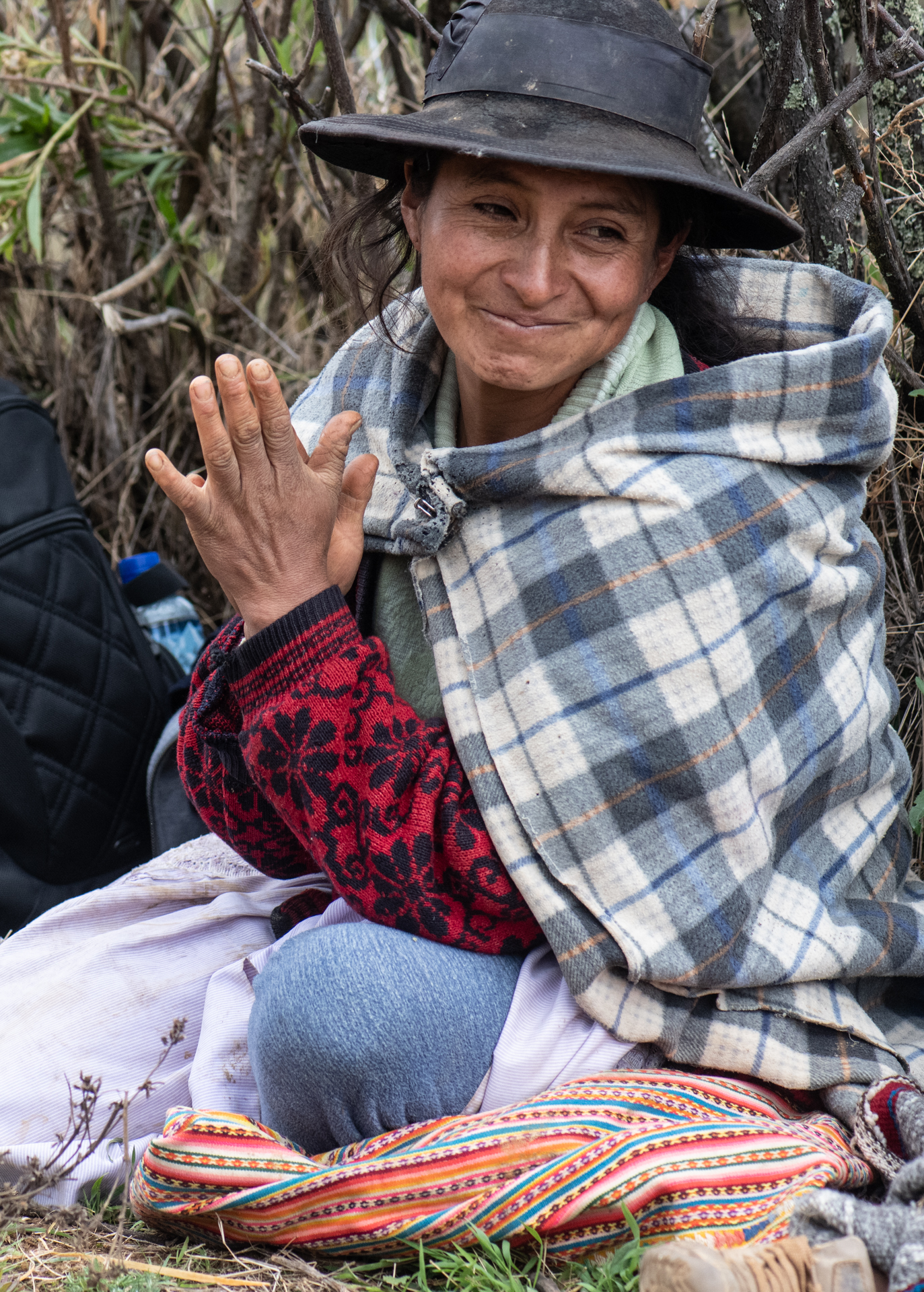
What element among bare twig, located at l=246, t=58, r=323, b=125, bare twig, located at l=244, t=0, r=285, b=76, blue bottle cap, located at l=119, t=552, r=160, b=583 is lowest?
blue bottle cap, located at l=119, t=552, r=160, b=583

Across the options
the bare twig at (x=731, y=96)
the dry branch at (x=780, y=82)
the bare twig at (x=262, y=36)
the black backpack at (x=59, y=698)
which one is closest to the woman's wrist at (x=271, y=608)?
the black backpack at (x=59, y=698)

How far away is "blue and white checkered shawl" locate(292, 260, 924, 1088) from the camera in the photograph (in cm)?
157

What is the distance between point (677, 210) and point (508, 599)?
0.61 metres

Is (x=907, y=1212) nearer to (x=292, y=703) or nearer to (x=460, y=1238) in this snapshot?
(x=460, y=1238)

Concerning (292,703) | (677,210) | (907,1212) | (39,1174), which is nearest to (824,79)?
(677,210)

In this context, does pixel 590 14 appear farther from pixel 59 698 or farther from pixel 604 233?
pixel 59 698

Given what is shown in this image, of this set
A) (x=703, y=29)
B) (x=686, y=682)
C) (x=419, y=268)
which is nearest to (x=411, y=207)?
(x=419, y=268)

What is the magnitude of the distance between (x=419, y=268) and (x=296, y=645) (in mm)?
762

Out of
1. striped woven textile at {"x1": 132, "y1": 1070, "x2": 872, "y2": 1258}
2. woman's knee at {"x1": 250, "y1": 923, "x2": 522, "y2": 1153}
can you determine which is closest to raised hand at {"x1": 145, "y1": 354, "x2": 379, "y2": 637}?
woman's knee at {"x1": 250, "y1": 923, "x2": 522, "y2": 1153}

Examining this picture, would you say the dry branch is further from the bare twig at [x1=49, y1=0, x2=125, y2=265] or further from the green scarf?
the bare twig at [x1=49, y1=0, x2=125, y2=265]

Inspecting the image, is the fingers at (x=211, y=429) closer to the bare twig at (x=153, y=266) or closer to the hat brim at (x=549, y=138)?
the hat brim at (x=549, y=138)

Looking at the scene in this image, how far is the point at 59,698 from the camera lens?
245 centimetres

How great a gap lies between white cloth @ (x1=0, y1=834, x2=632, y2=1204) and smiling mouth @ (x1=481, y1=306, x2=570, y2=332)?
895 mm

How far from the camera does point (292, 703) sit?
1.60 metres
